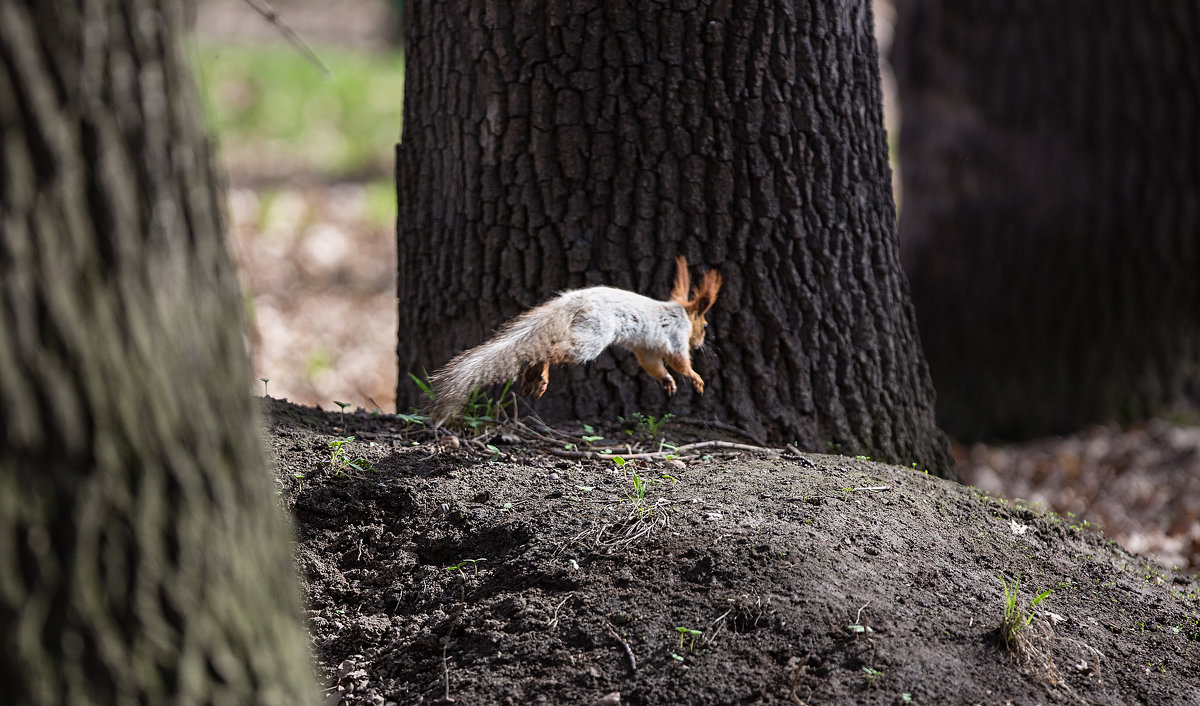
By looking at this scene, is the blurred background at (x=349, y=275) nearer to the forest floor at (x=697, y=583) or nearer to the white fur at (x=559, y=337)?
the forest floor at (x=697, y=583)

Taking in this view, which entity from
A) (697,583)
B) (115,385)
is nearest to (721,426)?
(697,583)

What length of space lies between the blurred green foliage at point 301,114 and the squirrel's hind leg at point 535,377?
33.5 feet

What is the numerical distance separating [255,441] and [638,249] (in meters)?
2.01

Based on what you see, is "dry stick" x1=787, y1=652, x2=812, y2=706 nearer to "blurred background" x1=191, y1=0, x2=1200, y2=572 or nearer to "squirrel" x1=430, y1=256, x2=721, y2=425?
"squirrel" x1=430, y1=256, x2=721, y2=425

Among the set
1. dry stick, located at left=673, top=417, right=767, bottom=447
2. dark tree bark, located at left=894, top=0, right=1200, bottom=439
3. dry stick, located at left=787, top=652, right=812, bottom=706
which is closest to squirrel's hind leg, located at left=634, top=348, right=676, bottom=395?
dry stick, located at left=673, top=417, right=767, bottom=447

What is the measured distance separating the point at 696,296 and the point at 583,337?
516 millimetres

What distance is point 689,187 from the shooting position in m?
3.37

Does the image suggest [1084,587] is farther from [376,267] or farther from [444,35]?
[376,267]

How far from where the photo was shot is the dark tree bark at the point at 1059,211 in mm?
5980

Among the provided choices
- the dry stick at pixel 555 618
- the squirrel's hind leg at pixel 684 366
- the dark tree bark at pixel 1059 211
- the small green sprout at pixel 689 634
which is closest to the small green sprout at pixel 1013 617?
the small green sprout at pixel 689 634

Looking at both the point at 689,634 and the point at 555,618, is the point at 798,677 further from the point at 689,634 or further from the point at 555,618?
the point at 555,618

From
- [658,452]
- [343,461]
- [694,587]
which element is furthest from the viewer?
[658,452]

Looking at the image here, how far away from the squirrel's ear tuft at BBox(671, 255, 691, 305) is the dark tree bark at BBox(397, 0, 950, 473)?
0.08m

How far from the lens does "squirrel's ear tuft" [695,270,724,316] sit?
129 inches
